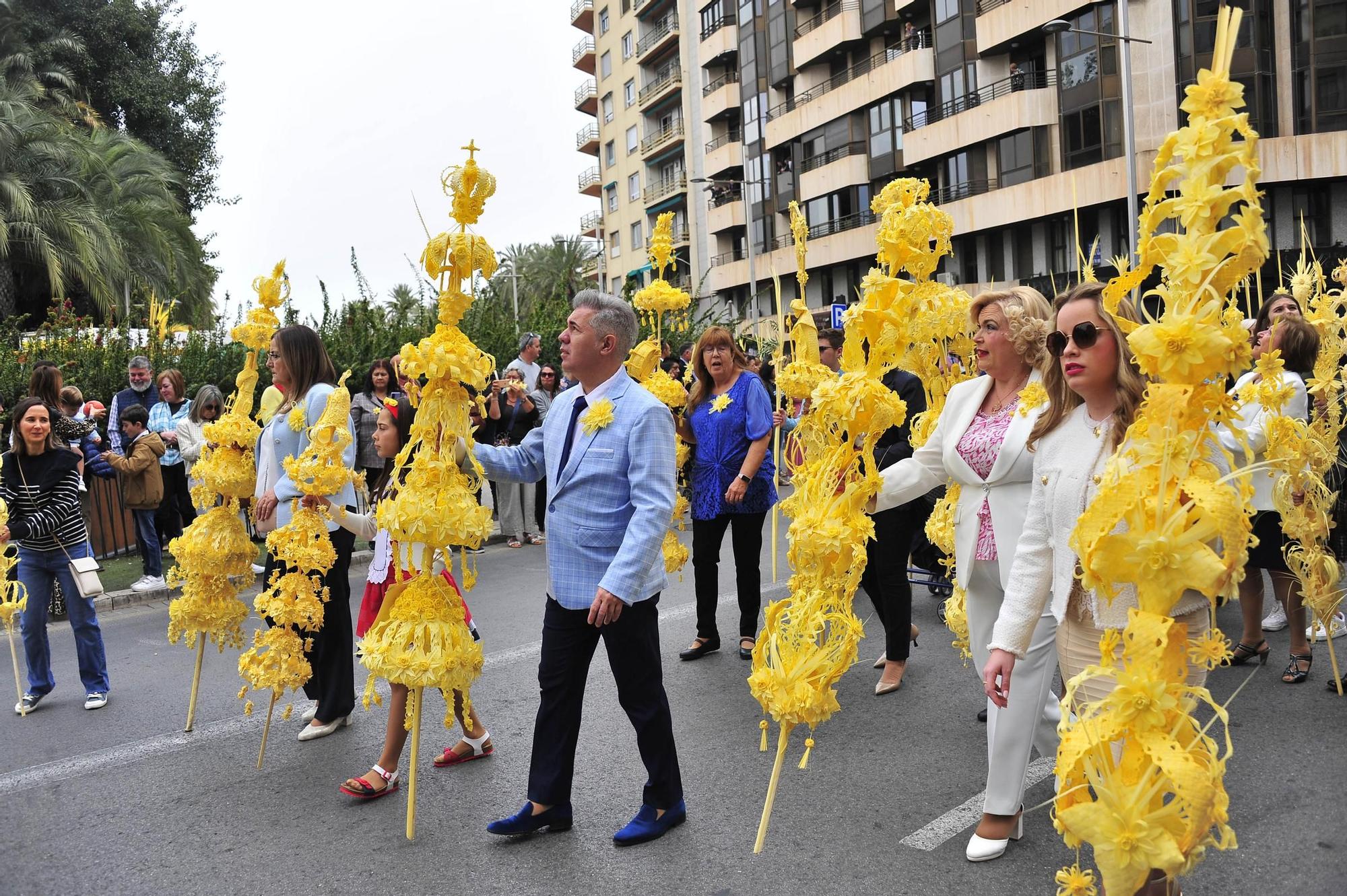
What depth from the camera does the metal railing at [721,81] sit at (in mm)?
48938

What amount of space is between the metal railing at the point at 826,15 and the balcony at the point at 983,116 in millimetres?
5671

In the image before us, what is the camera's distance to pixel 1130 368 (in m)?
3.25

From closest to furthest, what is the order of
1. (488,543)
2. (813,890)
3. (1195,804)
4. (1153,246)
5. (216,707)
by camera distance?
(1195,804), (1153,246), (813,890), (216,707), (488,543)

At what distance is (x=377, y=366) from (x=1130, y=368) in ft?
30.2

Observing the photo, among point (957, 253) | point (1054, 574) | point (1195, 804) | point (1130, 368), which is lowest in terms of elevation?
point (1195, 804)

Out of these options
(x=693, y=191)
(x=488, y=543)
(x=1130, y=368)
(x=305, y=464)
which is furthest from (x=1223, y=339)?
(x=693, y=191)

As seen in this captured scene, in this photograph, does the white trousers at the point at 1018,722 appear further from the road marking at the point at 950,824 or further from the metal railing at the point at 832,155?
the metal railing at the point at 832,155

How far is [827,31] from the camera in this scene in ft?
133

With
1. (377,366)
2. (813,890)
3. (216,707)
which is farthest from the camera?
(377,366)

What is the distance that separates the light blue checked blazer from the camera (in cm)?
402

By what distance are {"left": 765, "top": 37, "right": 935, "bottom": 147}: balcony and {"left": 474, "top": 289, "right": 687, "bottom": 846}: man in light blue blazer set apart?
34.5 m

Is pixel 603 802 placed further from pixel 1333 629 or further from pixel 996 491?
pixel 1333 629

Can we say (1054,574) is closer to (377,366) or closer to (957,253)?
(377,366)

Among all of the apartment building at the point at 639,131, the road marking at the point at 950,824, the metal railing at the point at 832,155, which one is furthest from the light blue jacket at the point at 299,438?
the apartment building at the point at 639,131
